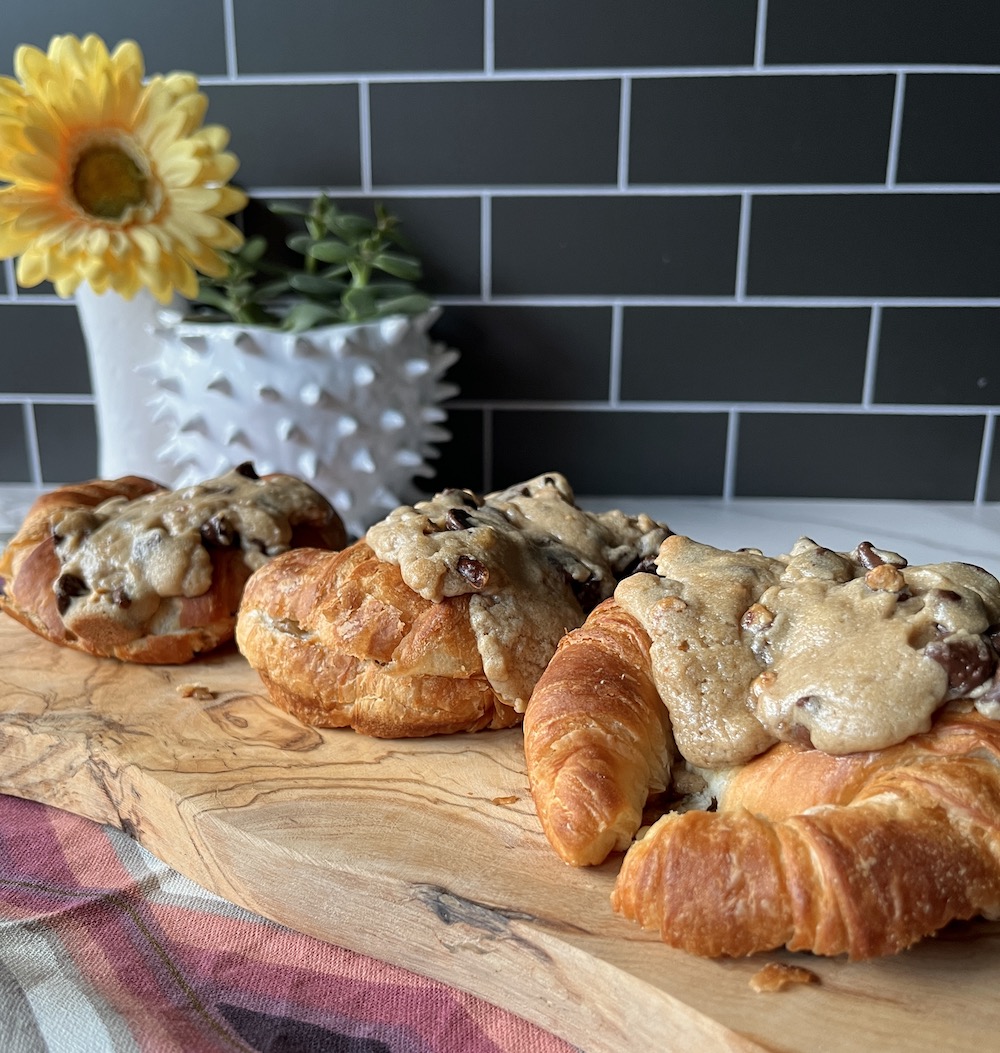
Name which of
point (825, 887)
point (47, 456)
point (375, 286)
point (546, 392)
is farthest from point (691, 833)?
point (47, 456)

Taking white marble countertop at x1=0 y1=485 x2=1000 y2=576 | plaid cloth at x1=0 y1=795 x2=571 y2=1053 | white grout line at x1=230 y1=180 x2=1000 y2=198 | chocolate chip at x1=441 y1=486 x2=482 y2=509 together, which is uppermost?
white grout line at x1=230 y1=180 x2=1000 y2=198

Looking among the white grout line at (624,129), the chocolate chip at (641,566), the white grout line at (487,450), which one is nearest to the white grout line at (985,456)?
the white grout line at (624,129)

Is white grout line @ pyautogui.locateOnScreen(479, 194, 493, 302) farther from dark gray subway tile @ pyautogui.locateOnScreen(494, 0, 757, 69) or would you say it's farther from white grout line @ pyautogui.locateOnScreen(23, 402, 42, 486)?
white grout line @ pyautogui.locateOnScreen(23, 402, 42, 486)

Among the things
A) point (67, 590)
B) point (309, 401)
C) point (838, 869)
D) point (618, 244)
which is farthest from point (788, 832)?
point (618, 244)

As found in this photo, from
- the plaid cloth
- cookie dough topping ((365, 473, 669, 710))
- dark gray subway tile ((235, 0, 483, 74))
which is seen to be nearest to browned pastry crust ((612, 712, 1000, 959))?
the plaid cloth

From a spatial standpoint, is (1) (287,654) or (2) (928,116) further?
(2) (928,116)

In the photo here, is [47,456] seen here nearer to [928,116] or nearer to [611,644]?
[611,644]
